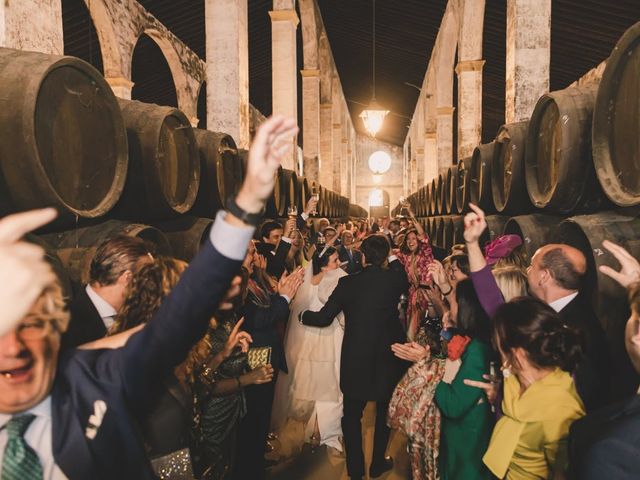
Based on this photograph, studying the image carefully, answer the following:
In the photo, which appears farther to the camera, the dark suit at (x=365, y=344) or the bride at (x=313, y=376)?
the bride at (x=313, y=376)

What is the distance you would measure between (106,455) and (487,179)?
4.05m

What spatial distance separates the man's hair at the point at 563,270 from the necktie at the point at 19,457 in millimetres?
1965

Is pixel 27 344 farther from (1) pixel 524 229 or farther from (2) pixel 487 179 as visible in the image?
(2) pixel 487 179

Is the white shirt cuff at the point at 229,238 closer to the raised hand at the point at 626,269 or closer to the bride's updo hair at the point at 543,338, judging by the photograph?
the bride's updo hair at the point at 543,338

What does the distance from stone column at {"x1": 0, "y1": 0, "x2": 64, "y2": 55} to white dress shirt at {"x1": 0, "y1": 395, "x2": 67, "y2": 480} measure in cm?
260

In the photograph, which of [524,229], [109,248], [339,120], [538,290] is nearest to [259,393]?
[109,248]

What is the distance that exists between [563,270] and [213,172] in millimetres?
2887

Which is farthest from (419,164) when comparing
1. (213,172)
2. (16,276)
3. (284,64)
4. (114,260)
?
(16,276)

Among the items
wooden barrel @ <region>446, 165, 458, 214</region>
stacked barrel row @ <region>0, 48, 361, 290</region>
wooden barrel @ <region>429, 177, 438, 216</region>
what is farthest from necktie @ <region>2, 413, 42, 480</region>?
wooden barrel @ <region>429, 177, 438, 216</region>

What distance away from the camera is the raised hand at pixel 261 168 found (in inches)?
39.8

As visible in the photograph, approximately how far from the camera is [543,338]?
1667 mm

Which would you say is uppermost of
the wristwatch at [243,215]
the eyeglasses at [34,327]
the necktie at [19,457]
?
the wristwatch at [243,215]

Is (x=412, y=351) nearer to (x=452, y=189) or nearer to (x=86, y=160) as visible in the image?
(x=86, y=160)

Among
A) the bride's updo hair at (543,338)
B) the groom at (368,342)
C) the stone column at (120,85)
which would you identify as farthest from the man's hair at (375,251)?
the stone column at (120,85)
